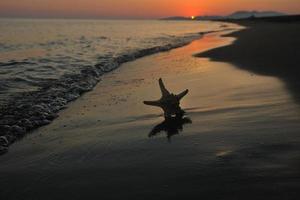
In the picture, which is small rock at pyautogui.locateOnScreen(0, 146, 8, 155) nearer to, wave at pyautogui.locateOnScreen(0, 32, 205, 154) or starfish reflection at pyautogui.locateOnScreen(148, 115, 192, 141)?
wave at pyautogui.locateOnScreen(0, 32, 205, 154)

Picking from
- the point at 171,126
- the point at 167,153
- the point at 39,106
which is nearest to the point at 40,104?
the point at 39,106

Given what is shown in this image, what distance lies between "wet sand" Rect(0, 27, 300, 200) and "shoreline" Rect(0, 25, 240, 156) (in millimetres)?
268

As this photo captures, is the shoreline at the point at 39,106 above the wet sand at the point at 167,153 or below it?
below

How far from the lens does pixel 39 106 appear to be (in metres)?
8.50

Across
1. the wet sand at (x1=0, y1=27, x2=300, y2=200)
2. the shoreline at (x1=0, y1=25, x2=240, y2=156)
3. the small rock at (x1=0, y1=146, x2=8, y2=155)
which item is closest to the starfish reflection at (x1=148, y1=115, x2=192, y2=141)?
the wet sand at (x1=0, y1=27, x2=300, y2=200)

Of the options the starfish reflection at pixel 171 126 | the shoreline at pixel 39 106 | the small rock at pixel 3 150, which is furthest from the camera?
the shoreline at pixel 39 106

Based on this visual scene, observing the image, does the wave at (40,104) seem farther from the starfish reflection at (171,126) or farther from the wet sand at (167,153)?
the starfish reflection at (171,126)

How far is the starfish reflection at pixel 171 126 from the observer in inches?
234

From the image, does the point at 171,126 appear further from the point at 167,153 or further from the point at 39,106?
the point at 39,106

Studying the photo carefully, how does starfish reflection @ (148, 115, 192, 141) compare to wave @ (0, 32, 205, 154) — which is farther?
wave @ (0, 32, 205, 154)

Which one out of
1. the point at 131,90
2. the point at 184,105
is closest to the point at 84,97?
the point at 131,90

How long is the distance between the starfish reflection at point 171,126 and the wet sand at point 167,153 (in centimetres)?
5

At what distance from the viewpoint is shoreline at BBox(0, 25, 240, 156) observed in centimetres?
670

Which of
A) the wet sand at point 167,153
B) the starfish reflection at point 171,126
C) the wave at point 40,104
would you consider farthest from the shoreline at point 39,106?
the starfish reflection at point 171,126
